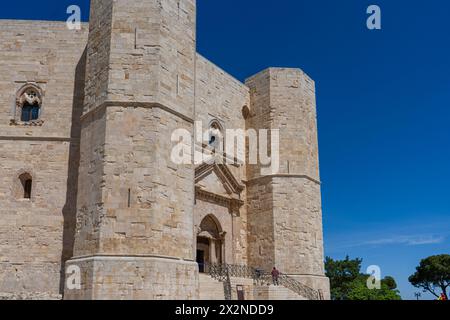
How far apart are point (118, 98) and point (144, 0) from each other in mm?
3011

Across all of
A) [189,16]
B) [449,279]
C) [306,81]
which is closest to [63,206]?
[189,16]

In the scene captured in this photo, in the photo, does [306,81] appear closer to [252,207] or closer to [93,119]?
[252,207]

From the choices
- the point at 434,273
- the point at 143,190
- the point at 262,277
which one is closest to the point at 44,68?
the point at 143,190

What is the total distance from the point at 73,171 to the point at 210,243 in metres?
5.74

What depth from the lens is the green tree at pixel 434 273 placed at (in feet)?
133

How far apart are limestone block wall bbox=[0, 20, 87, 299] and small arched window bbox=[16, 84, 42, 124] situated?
0.16 m

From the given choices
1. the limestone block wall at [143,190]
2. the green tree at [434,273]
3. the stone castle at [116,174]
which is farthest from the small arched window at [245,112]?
the green tree at [434,273]

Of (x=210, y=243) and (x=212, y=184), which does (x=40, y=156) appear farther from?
(x=210, y=243)

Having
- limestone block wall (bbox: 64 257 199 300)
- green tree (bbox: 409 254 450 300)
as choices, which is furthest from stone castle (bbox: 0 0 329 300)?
green tree (bbox: 409 254 450 300)

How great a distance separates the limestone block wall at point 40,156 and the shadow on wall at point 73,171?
0.03 meters

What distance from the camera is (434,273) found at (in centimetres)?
4109

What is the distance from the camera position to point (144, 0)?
500 inches

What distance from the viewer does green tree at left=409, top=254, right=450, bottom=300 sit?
133ft

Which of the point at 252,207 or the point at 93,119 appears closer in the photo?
the point at 93,119
